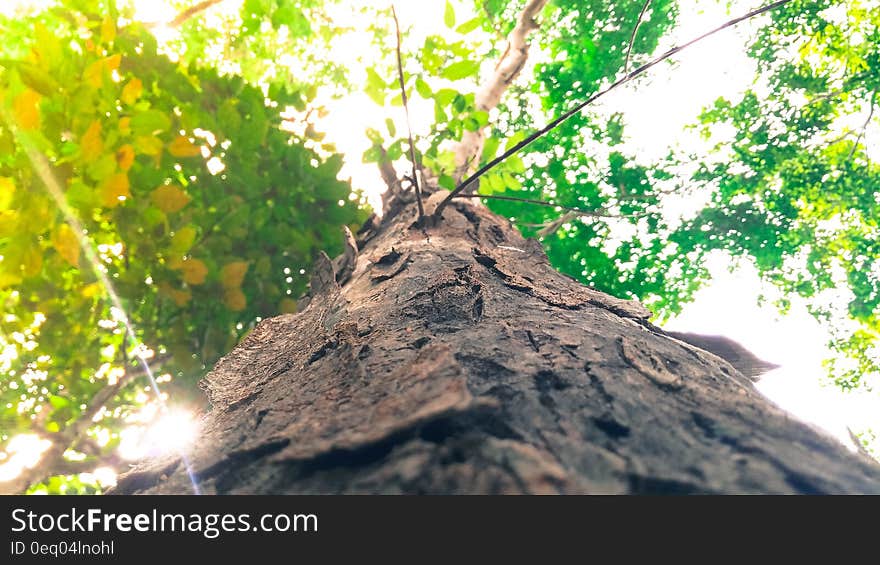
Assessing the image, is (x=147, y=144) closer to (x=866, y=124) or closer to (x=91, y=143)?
(x=91, y=143)

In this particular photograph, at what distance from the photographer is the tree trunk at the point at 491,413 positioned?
63 centimetres

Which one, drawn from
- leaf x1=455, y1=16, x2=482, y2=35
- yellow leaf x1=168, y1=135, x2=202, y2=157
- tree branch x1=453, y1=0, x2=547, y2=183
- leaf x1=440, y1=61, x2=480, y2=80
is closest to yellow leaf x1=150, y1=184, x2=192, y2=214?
yellow leaf x1=168, y1=135, x2=202, y2=157

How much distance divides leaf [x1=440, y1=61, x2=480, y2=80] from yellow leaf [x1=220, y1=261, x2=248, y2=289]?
5.35 feet

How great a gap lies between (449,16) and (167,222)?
1870 millimetres

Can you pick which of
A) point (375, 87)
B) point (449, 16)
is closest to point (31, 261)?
point (375, 87)

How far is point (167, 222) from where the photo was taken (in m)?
2.44

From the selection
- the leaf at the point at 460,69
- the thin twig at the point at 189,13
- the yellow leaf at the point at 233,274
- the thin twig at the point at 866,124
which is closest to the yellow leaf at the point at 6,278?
the yellow leaf at the point at 233,274

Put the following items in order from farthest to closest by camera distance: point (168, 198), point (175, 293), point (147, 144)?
point (175, 293) → point (168, 198) → point (147, 144)

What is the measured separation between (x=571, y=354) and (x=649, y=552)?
488mm

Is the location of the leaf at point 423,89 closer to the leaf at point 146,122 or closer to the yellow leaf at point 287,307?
the leaf at point 146,122

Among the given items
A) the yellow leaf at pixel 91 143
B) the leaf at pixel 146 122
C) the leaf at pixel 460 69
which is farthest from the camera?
the leaf at pixel 460 69

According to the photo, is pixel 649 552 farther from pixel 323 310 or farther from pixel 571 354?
pixel 323 310

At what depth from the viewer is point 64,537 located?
2.20 feet

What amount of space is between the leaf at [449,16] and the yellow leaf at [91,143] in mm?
1500
